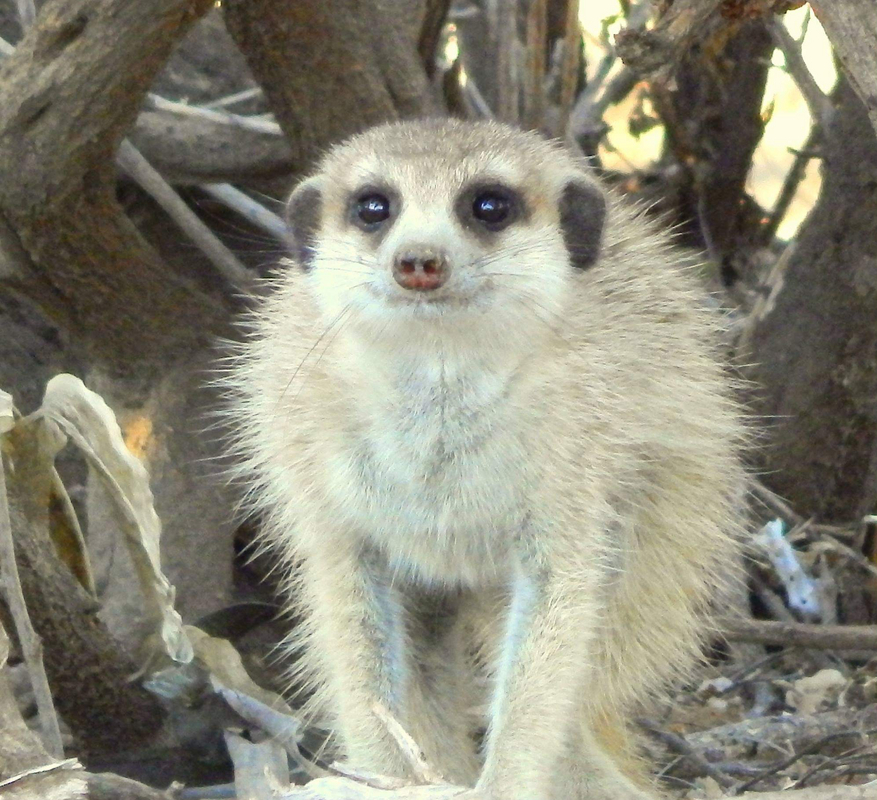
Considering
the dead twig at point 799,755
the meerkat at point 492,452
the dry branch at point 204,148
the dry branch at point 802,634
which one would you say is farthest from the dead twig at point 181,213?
the dead twig at point 799,755

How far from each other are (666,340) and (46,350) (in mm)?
1645

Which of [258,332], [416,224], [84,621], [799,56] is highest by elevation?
[799,56]

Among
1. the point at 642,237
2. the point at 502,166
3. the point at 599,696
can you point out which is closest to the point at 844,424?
the point at 642,237

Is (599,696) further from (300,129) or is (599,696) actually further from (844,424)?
(300,129)

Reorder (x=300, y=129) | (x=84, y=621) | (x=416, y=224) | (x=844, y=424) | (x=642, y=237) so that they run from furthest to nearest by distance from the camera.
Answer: (x=844, y=424) → (x=300, y=129) → (x=642, y=237) → (x=84, y=621) → (x=416, y=224)

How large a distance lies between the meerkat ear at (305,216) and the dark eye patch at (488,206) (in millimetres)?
300

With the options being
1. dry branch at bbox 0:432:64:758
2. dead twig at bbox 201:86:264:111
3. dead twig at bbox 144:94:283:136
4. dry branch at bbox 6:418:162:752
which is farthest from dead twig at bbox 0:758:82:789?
dead twig at bbox 201:86:264:111

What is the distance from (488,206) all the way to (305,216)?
35 cm

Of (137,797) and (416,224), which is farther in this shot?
(416,224)

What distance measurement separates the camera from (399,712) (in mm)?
2582

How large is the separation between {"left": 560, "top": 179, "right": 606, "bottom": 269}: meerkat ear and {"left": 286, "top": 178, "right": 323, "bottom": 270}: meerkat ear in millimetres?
430

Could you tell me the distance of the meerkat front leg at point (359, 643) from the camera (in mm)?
2521

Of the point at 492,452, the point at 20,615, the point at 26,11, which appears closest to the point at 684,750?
the point at 492,452

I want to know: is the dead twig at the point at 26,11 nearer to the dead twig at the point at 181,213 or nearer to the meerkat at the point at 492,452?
the dead twig at the point at 181,213
